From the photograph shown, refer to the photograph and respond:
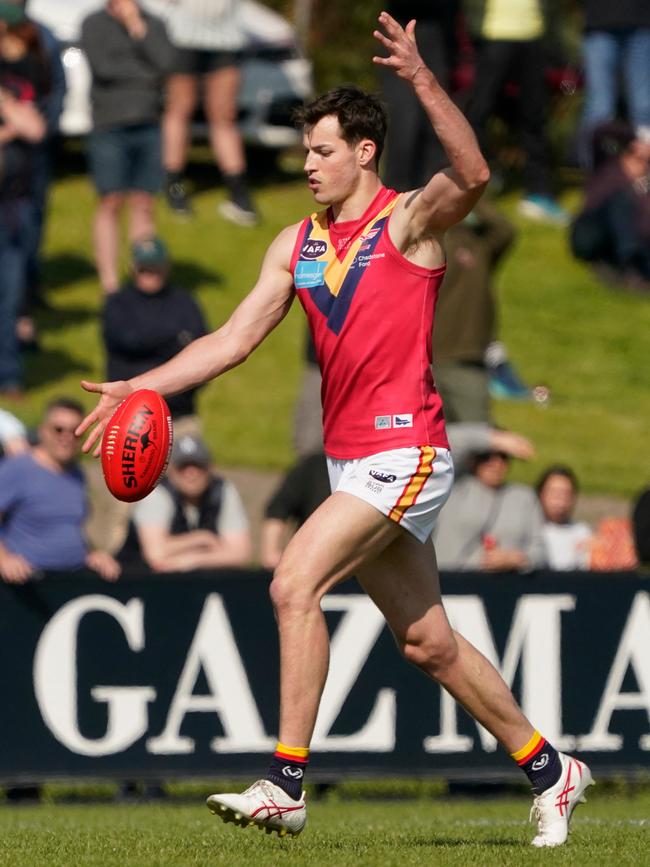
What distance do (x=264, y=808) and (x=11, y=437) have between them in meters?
5.47

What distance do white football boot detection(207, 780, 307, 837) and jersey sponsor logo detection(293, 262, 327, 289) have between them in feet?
5.58

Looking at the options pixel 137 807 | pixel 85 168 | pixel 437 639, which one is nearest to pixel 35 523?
pixel 137 807

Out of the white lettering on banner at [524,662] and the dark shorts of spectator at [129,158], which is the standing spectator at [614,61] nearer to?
the dark shorts of spectator at [129,158]

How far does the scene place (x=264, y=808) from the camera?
6504 millimetres

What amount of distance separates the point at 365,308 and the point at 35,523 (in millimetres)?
5079

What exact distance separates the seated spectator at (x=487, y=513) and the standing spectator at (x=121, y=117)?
4.46m

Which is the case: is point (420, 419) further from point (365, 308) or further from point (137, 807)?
point (137, 807)

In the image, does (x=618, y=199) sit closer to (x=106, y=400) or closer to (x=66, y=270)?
(x=66, y=270)

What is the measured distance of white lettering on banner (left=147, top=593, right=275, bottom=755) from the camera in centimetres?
1016

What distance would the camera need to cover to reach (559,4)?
856 inches

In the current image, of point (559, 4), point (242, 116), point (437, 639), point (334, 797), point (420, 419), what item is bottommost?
point (334, 797)

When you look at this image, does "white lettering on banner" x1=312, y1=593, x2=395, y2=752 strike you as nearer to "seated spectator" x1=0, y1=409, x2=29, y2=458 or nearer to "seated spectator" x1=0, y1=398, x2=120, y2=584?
"seated spectator" x1=0, y1=398, x2=120, y2=584

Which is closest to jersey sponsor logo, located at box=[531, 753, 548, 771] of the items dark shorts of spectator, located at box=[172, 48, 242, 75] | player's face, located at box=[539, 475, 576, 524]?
player's face, located at box=[539, 475, 576, 524]

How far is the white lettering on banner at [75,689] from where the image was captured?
33.1 feet
